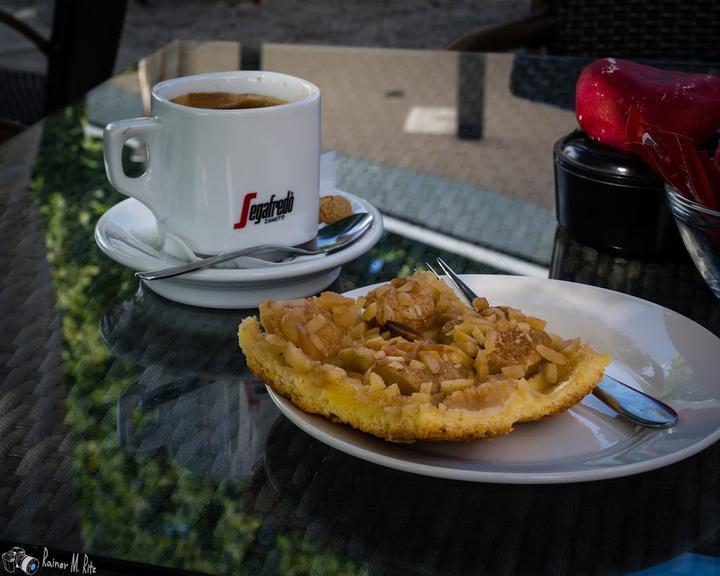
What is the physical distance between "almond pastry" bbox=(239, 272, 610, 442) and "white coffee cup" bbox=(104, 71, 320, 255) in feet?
0.53

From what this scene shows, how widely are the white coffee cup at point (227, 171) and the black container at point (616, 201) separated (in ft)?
0.68

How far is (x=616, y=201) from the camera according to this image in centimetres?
79

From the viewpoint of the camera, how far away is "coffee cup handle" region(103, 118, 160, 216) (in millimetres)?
740

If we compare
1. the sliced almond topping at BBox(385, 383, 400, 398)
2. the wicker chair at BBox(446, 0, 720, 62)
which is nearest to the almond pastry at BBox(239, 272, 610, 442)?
the sliced almond topping at BBox(385, 383, 400, 398)

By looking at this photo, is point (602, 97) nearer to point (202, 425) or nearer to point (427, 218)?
point (427, 218)

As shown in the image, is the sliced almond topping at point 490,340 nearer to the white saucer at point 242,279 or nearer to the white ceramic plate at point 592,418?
the white ceramic plate at point 592,418

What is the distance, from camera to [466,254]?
0.82 meters

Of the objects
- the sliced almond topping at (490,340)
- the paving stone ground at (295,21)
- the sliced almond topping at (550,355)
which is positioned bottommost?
the paving stone ground at (295,21)

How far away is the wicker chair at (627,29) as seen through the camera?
174 centimetres

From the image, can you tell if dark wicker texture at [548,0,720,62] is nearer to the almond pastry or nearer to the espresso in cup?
the espresso in cup

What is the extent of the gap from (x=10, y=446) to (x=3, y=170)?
0.51 m

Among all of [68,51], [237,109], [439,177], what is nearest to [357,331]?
[237,109]

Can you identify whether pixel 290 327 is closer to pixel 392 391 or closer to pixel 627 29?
pixel 392 391

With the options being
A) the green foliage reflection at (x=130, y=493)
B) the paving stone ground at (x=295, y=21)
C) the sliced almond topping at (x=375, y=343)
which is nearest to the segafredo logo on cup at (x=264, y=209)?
the green foliage reflection at (x=130, y=493)
